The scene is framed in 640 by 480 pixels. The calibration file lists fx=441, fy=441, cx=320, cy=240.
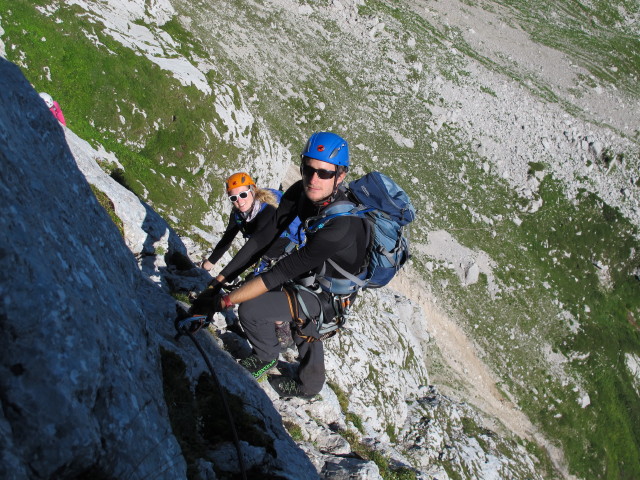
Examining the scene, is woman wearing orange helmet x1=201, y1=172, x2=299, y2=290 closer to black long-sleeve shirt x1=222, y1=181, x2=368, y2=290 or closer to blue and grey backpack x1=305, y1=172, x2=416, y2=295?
black long-sleeve shirt x1=222, y1=181, x2=368, y2=290

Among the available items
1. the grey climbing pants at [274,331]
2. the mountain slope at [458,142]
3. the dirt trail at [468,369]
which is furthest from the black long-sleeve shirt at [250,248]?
the dirt trail at [468,369]

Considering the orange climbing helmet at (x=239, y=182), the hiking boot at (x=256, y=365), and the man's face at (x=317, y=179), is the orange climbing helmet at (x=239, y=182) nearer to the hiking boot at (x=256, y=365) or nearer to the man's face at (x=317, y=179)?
the man's face at (x=317, y=179)

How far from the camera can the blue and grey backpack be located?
7.35 meters

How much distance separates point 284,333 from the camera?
30.2 ft

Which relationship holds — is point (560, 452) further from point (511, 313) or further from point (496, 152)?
point (496, 152)

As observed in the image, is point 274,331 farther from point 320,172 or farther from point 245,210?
point 320,172

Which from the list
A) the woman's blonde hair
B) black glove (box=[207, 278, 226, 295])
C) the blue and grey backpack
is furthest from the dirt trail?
black glove (box=[207, 278, 226, 295])

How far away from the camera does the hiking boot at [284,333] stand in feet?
30.0

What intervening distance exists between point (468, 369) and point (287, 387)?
2465 centimetres

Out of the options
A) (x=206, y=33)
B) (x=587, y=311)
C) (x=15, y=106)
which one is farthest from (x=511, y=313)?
(x=15, y=106)

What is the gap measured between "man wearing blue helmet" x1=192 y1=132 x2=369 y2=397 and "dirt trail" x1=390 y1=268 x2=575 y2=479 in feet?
75.7

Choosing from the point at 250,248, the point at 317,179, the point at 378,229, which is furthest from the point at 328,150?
the point at 250,248

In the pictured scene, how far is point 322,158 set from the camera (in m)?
6.91

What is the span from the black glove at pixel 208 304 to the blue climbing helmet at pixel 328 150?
272 cm
